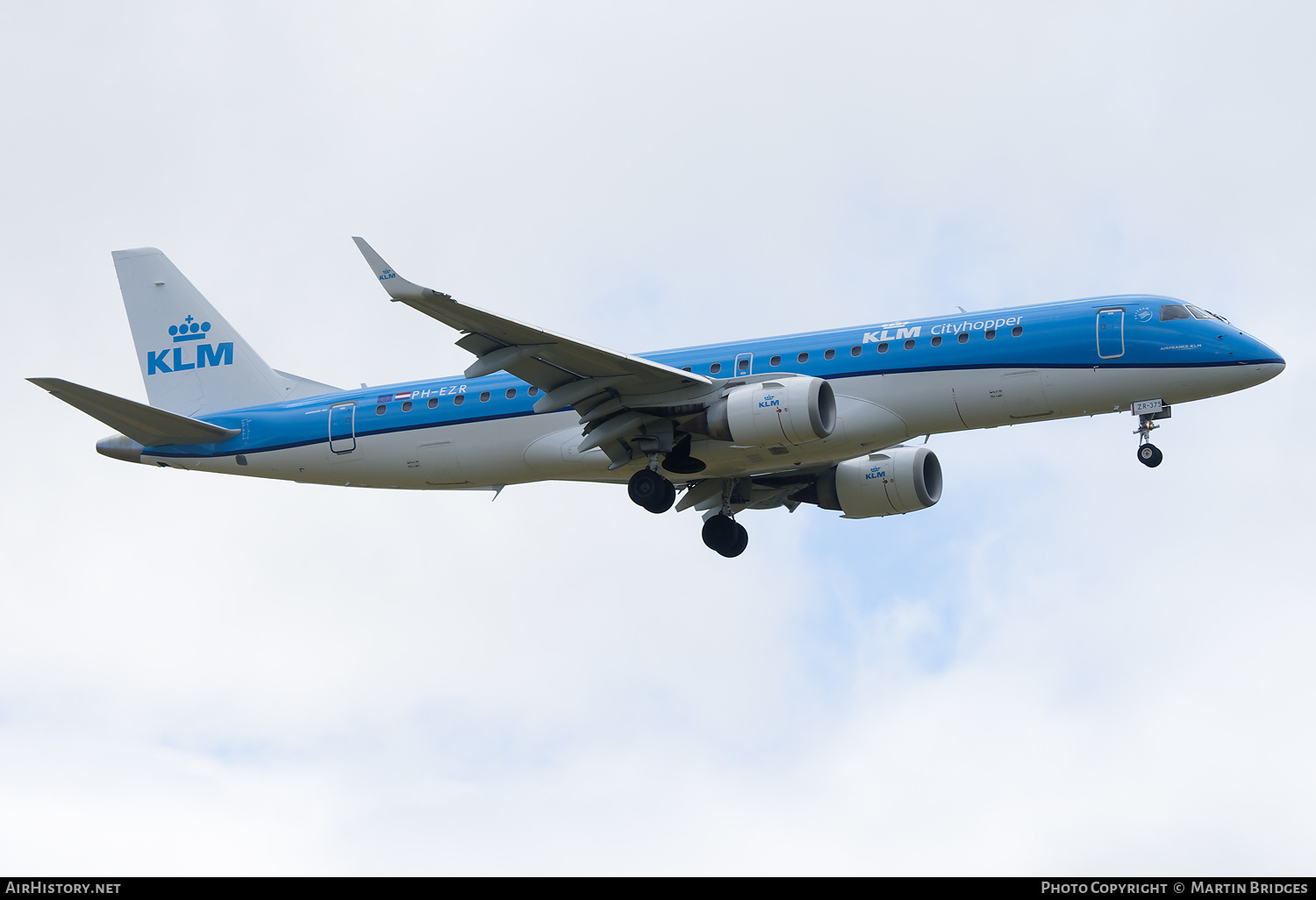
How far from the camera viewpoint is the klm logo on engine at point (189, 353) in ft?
127

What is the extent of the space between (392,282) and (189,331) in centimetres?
1453

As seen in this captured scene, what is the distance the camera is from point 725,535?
37.2 m

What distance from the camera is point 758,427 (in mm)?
29844

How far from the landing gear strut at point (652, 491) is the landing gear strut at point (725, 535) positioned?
484 centimetres

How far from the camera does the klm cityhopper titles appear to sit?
2958 cm

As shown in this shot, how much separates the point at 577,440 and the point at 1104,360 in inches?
456

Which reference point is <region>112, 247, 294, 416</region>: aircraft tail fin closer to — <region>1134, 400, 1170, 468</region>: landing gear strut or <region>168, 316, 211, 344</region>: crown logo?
<region>168, 316, 211, 344</region>: crown logo

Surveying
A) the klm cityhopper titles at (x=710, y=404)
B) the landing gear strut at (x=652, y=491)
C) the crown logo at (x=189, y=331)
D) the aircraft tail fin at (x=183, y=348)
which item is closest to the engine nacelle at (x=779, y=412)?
the klm cityhopper titles at (x=710, y=404)

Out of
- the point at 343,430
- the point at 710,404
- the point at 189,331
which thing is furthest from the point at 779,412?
the point at 189,331

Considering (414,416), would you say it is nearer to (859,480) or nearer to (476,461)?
(476,461)

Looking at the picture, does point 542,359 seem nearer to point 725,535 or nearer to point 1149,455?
point 725,535
